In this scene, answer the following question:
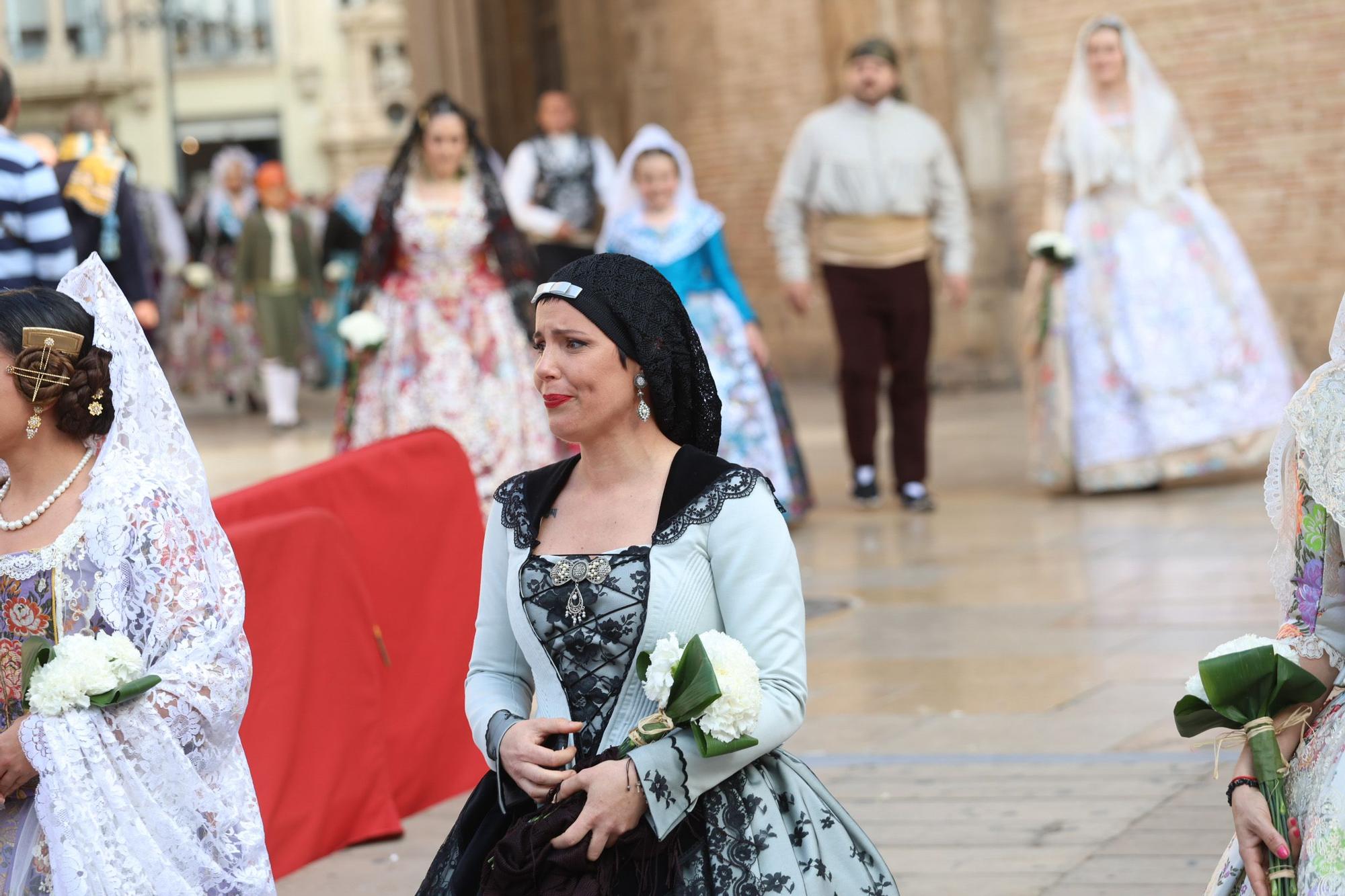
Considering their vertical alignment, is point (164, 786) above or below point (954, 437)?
above


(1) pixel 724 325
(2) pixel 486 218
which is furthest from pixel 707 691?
(1) pixel 724 325

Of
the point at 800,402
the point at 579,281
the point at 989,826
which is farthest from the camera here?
the point at 800,402

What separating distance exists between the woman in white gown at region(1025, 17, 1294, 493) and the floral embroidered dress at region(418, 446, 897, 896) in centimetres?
681

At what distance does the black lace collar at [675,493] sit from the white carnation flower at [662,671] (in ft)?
0.64

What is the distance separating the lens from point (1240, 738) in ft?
9.37

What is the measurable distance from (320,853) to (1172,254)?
620 cm

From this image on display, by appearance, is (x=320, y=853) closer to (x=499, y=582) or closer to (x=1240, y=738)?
(x=499, y=582)

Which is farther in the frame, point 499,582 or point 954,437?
point 954,437

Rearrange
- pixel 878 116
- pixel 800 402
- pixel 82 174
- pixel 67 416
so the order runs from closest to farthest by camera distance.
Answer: pixel 67 416 → pixel 82 174 → pixel 878 116 → pixel 800 402

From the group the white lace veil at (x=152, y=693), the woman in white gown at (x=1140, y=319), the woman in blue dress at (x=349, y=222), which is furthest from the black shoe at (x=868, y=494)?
the white lace veil at (x=152, y=693)

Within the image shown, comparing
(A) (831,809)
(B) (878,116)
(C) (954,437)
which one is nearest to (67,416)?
(A) (831,809)

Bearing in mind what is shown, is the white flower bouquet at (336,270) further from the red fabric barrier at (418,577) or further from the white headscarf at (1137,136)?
the red fabric barrier at (418,577)

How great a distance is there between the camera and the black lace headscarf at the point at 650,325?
3.01 m

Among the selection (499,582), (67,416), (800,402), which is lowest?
(800,402)
